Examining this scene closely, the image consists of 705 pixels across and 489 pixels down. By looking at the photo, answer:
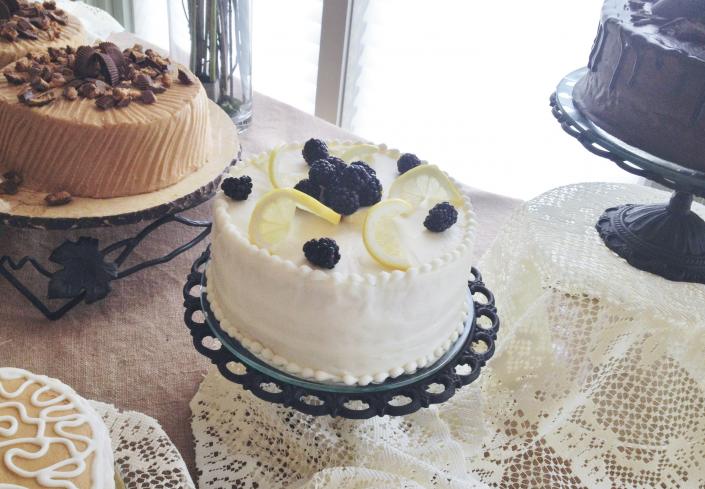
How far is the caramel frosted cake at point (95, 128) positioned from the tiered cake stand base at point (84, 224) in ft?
0.12

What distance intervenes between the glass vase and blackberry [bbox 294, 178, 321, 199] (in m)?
0.89

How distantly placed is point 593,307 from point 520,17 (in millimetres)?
1289

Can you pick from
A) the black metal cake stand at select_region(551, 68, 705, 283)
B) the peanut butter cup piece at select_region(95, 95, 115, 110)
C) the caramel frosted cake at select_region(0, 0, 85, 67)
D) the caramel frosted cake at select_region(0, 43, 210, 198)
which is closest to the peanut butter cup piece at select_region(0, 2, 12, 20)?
the caramel frosted cake at select_region(0, 0, 85, 67)

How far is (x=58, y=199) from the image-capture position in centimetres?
126

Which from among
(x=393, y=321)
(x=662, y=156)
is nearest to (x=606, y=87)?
(x=662, y=156)

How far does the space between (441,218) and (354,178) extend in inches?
5.7

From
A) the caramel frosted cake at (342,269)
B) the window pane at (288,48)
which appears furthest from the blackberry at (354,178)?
the window pane at (288,48)

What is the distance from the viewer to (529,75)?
7.13ft

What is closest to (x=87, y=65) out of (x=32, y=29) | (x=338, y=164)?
(x=32, y=29)

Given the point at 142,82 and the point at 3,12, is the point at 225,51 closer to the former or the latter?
the point at 142,82

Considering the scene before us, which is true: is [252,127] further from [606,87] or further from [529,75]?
[606,87]

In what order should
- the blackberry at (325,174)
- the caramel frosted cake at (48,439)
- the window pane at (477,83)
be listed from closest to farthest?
the caramel frosted cake at (48,439) < the blackberry at (325,174) < the window pane at (477,83)

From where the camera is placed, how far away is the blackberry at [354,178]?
1.01 metres

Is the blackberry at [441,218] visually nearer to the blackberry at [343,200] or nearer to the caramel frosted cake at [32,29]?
the blackberry at [343,200]
